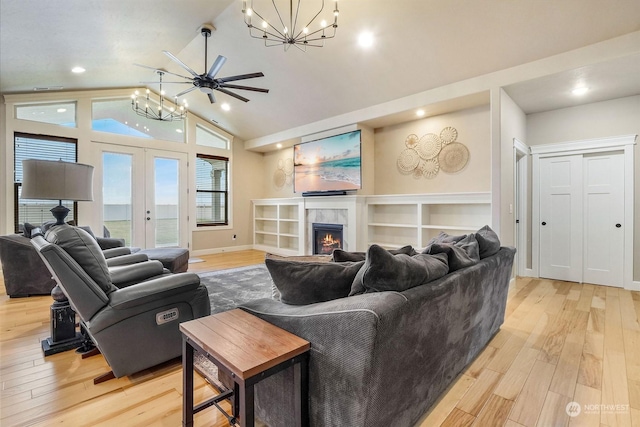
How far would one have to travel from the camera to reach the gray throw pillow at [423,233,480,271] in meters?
1.83

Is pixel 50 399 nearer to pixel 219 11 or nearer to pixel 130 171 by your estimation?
pixel 219 11

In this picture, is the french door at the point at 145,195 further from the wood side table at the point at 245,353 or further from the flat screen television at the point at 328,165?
the wood side table at the point at 245,353

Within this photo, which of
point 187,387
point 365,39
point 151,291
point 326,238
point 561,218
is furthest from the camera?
point 326,238

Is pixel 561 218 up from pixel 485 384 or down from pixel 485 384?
up

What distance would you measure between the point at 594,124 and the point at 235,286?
5.61m

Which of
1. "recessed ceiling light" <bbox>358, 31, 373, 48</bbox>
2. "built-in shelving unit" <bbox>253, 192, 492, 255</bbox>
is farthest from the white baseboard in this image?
"recessed ceiling light" <bbox>358, 31, 373, 48</bbox>

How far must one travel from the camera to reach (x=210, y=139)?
7.26 m

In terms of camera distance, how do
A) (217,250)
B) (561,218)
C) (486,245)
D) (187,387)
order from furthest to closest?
(217,250)
(561,218)
(486,245)
(187,387)

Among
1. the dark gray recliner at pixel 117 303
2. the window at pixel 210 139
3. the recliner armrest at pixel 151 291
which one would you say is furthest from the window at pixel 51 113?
the recliner armrest at pixel 151 291

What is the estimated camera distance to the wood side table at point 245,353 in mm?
1016

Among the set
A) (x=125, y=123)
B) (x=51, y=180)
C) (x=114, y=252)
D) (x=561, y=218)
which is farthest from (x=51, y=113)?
(x=561, y=218)

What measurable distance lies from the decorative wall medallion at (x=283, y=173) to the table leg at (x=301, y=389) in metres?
6.21

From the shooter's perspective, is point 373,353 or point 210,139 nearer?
point 373,353

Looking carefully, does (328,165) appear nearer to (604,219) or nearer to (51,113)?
(604,219)
